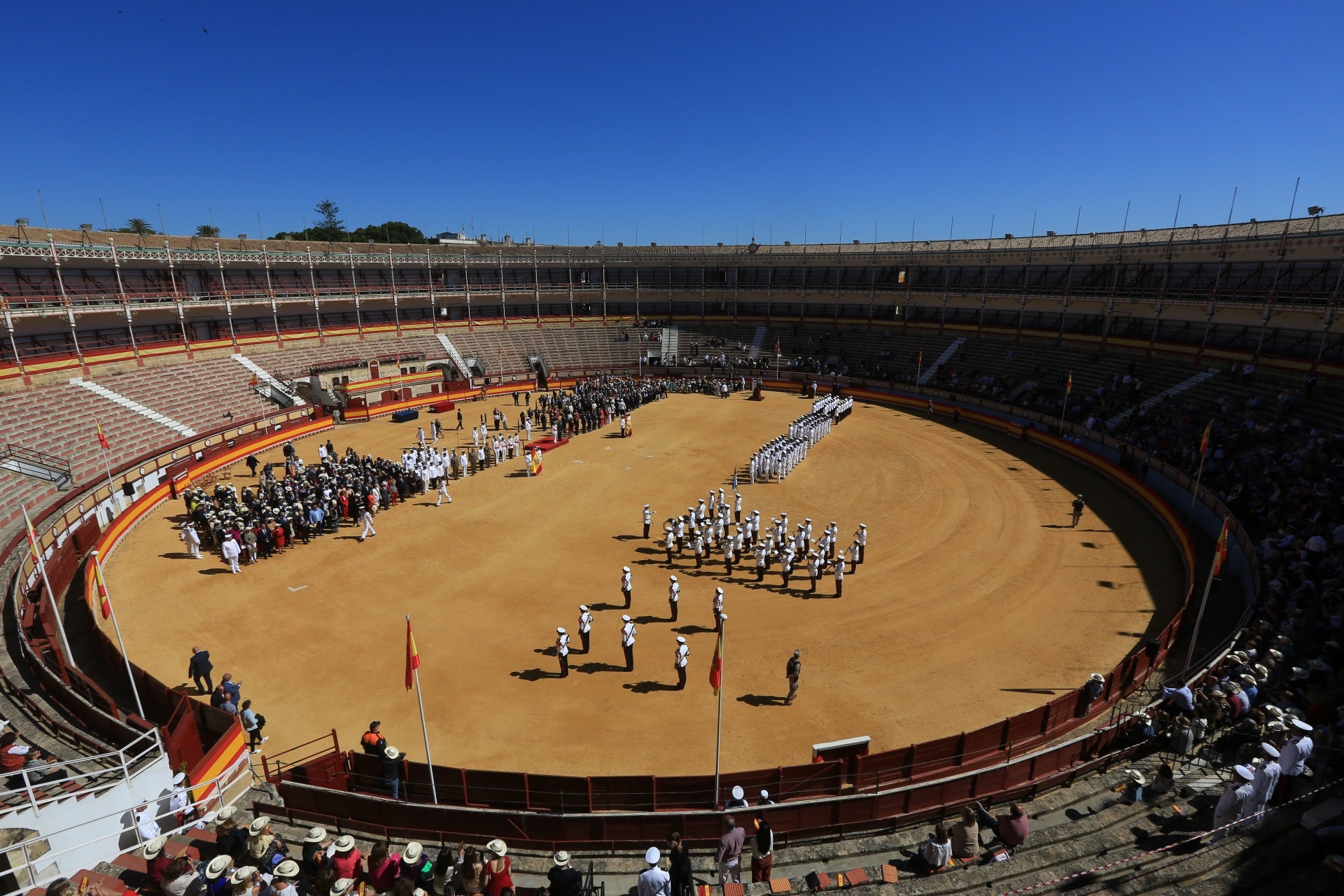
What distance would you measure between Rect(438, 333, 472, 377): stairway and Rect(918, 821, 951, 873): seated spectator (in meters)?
48.4

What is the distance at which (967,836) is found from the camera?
916 centimetres

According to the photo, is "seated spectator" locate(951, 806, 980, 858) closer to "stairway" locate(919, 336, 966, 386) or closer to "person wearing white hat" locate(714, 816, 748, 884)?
"person wearing white hat" locate(714, 816, 748, 884)

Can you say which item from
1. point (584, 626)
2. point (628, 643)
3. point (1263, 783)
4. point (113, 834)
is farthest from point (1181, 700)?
point (113, 834)

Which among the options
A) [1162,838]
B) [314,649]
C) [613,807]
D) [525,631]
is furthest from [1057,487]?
[314,649]

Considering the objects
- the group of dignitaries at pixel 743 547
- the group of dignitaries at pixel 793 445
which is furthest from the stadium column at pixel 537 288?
the group of dignitaries at pixel 743 547

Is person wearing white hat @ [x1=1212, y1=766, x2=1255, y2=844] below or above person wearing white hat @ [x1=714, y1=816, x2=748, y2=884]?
above

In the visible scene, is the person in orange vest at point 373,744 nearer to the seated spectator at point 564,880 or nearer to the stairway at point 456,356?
the seated spectator at point 564,880

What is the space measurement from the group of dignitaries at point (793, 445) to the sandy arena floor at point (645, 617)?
1.09 m

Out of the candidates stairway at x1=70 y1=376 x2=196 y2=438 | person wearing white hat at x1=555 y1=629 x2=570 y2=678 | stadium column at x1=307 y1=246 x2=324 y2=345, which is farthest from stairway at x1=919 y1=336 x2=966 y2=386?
stairway at x1=70 y1=376 x2=196 y2=438

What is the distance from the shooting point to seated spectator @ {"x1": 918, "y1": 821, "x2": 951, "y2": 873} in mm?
8859

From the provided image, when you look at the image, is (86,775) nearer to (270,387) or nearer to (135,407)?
(135,407)

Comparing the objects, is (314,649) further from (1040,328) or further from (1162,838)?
(1040,328)

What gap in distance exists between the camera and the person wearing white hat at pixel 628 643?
1423 centimetres

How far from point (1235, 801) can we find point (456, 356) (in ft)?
171
